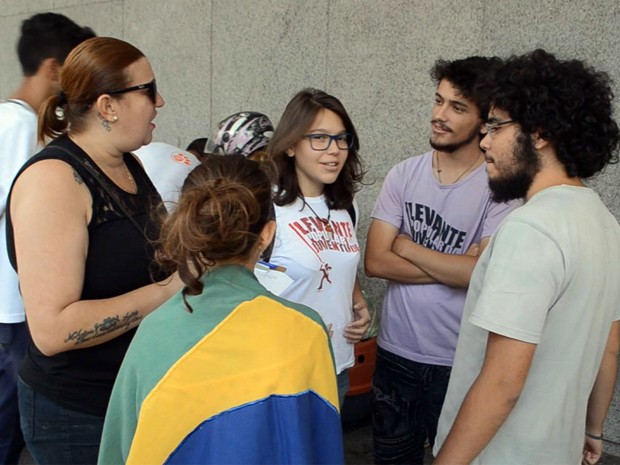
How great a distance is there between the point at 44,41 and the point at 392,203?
1.77 metres

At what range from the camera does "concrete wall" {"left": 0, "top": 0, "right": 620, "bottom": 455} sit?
3812 mm

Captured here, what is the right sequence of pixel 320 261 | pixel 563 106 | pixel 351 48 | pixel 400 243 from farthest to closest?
1. pixel 351 48
2. pixel 400 243
3. pixel 320 261
4. pixel 563 106

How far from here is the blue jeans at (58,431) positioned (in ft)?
6.22

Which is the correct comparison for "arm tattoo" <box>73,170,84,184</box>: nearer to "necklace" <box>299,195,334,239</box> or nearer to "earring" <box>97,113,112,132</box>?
"earring" <box>97,113,112,132</box>

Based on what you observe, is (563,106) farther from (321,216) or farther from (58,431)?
(58,431)

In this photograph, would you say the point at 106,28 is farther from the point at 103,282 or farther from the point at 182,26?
the point at 103,282

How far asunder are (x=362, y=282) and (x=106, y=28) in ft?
14.4

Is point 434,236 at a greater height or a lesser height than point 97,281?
lesser

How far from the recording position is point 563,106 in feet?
5.86

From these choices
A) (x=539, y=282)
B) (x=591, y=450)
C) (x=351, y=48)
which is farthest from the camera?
(x=351, y=48)

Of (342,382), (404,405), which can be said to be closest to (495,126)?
(342,382)

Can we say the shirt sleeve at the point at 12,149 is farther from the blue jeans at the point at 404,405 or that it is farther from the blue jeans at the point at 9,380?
the blue jeans at the point at 404,405

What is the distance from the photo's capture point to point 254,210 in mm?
1554

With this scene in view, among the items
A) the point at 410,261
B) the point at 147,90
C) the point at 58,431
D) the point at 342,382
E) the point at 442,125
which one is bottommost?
the point at 342,382
